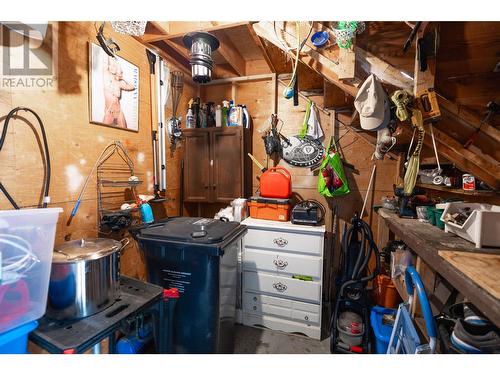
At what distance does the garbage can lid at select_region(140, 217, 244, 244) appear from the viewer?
1.24 metres

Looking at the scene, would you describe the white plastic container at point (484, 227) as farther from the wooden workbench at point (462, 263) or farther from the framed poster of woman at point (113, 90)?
the framed poster of woman at point (113, 90)

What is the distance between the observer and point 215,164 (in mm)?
2291

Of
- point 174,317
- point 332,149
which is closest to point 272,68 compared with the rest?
point 332,149

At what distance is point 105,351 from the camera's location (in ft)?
2.88

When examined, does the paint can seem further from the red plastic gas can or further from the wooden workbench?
the red plastic gas can

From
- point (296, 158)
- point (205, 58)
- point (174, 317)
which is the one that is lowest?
point (174, 317)

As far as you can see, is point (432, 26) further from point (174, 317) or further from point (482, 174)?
point (174, 317)

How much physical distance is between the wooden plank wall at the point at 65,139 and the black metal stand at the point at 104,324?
24.9 inches

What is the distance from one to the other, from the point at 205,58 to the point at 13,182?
1.43 metres

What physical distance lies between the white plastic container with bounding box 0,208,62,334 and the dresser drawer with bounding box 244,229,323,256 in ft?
4.52

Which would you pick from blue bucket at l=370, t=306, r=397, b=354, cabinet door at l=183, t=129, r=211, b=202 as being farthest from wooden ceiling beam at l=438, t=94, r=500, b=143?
cabinet door at l=183, t=129, r=211, b=202

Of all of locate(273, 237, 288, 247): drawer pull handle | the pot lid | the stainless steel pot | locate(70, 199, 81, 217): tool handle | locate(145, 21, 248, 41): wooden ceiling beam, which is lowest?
locate(273, 237, 288, 247): drawer pull handle

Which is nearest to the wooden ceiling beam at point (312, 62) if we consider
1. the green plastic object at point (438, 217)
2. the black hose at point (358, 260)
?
the green plastic object at point (438, 217)

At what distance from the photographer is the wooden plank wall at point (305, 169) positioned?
7.43 feet
